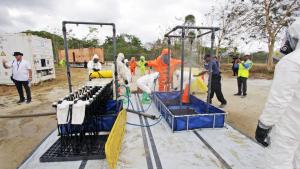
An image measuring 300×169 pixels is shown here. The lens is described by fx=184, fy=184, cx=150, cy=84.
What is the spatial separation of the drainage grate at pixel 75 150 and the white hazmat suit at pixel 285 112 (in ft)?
6.63

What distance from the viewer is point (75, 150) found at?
264 cm

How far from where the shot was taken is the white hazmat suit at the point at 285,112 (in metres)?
1.40

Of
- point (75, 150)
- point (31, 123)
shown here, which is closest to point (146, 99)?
point (31, 123)

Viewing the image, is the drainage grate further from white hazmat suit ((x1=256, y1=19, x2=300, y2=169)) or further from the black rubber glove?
white hazmat suit ((x1=256, y1=19, x2=300, y2=169))

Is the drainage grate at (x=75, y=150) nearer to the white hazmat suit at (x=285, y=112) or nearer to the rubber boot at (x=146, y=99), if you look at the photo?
the white hazmat suit at (x=285, y=112)

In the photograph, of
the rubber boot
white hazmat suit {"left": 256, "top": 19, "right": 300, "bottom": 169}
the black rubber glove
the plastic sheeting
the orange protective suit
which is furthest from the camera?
the orange protective suit

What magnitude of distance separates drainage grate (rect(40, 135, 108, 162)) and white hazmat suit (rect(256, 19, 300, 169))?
79.6 inches

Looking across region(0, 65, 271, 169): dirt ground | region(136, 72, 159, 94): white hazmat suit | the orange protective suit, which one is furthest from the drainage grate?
the orange protective suit

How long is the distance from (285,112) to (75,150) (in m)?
2.55

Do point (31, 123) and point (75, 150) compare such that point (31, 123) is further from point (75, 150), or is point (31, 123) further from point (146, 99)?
point (146, 99)

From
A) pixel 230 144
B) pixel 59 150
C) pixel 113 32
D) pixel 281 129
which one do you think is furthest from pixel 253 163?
pixel 113 32

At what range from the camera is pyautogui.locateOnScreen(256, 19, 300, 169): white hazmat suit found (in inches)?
55.0

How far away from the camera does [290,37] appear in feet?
5.25

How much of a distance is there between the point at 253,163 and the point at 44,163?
2.73 metres
